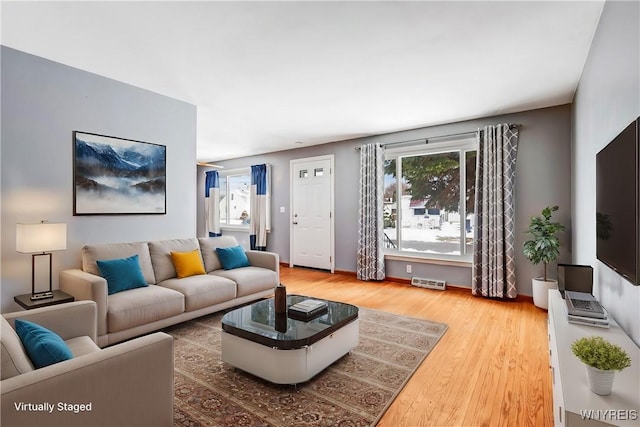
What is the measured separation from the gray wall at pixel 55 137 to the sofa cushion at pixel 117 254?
0.88 ft

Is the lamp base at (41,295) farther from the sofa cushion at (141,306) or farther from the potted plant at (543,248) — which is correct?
the potted plant at (543,248)

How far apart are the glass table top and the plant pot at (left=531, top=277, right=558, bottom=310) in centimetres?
260

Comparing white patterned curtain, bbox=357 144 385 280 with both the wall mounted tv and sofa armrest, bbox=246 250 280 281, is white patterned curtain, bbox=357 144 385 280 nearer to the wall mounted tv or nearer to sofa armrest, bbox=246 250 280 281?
sofa armrest, bbox=246 250 280 281

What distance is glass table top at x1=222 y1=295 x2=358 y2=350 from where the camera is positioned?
2.05 m

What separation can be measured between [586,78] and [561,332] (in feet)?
7.77

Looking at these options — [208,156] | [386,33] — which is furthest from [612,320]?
[208,156]

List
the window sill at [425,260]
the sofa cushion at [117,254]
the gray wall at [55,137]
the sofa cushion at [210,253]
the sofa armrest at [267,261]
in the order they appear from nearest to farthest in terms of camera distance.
→ the gray wall at [55,137], the sofa cushion at [117,254], the sofa cushion at [210,253], the sofa armrest at [267,261], the window sill at [425,260]

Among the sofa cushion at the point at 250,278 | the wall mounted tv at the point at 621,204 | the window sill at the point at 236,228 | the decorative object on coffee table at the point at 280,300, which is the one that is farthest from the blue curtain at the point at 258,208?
the wall mounted tv at the point at 621,204

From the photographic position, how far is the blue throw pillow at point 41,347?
4.34ft

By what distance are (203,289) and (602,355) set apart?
2979mm

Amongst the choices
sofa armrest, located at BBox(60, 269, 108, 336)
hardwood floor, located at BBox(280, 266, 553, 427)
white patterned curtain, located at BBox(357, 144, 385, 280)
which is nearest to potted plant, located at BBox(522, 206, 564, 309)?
hardwood floor, located at BBox(280, 266, 553, 427)

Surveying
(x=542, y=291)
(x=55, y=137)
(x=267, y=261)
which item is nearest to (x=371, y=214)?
(x=267, y=261)

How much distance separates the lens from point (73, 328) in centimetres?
192

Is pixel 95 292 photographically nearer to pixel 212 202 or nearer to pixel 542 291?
pixel 542 291
